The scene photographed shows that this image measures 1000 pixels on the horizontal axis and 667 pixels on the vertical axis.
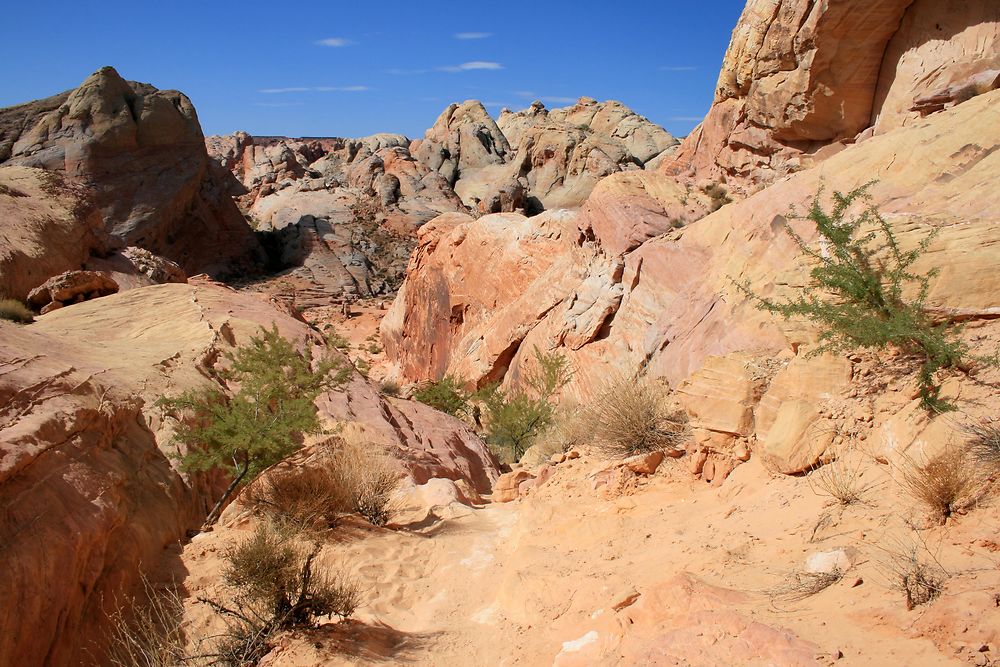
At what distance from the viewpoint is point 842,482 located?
14.7ft

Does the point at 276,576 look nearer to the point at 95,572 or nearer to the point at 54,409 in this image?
the point at 95,572

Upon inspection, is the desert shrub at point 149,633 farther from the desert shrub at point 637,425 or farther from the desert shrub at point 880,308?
the desert shrub at point 880,308

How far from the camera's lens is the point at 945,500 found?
3.67m

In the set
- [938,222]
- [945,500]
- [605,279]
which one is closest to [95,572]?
[945,500]

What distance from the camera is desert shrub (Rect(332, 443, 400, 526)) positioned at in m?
7.12

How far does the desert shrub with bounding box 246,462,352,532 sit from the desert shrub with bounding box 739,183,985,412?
4629 mm

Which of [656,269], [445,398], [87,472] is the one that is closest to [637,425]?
[87,472]

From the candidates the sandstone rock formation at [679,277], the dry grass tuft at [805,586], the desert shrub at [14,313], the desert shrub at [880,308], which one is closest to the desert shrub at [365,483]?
the sandstone rock formation at [679,277]

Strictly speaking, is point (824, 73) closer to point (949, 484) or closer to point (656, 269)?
point (656, 269)

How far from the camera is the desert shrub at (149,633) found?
3.89m

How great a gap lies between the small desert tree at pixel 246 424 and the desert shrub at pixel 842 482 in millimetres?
4763

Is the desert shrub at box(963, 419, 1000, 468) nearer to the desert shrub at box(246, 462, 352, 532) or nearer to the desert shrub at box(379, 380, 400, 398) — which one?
the desert shrub at box(246, 462, 352, 532)

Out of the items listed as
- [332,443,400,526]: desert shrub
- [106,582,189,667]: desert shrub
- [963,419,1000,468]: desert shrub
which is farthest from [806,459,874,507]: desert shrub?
[332,443,400,526]: desert shrub

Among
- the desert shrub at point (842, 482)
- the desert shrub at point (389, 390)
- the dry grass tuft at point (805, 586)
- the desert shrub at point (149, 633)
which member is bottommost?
the dry grass tuft at point (805, 586)
